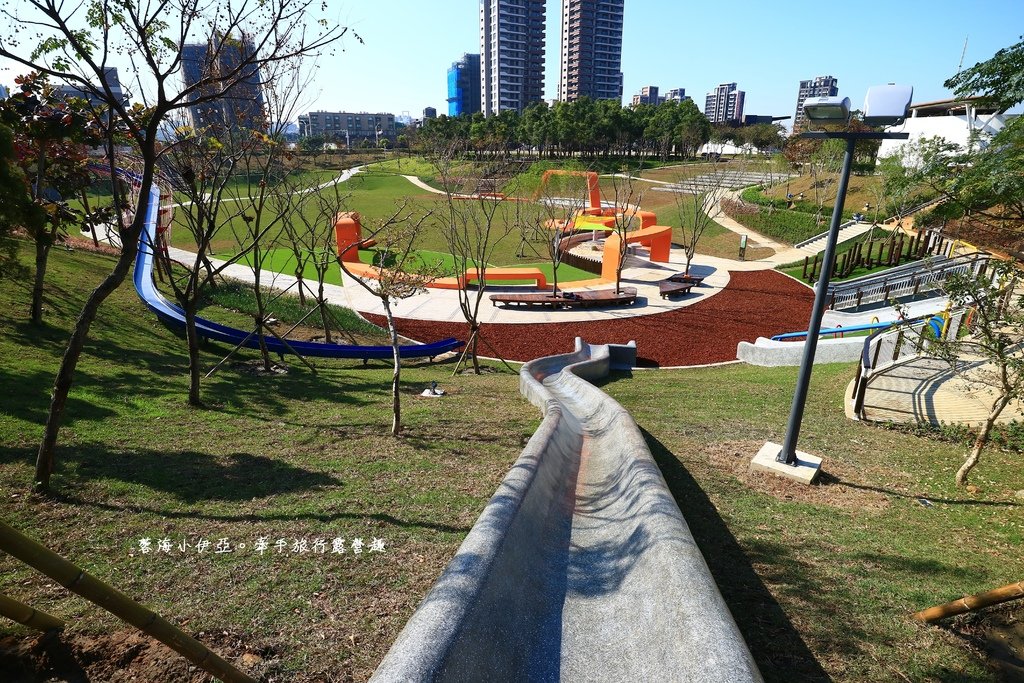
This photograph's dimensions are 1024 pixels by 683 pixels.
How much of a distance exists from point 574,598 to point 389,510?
2458 mm

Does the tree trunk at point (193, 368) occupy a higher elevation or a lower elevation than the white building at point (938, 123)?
lower

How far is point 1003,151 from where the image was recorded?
830cm

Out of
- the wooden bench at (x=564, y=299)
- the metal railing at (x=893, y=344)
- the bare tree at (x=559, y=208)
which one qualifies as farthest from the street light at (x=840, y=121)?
the bare tree at (x=559, y=208)

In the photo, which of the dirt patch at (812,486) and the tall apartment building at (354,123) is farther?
the tall apartment building at (354,123)

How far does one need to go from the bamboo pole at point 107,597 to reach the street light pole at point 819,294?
6.87m

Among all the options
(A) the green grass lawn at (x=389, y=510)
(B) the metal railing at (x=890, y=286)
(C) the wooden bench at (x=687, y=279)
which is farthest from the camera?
(C) the wooden bench at (x=687, y=279)

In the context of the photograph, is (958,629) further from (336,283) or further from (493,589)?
(336,283)

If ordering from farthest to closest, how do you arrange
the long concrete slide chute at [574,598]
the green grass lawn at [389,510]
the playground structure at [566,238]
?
the playground structure at [566,238]
the green grass lawn at [389,510]
the long concrete slide chute at [574,598]

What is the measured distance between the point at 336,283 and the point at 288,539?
67.8 ft

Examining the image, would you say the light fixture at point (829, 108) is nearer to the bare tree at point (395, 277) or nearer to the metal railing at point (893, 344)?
the metal railing at point (893, 344)

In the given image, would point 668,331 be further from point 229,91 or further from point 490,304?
point 229,91

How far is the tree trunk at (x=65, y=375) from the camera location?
5.61 m

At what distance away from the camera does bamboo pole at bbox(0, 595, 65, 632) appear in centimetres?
323

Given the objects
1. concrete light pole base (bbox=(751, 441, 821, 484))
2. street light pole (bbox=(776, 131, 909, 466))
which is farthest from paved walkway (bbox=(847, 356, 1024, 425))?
street light pole (bbox=(776, 131, 909, 466))
